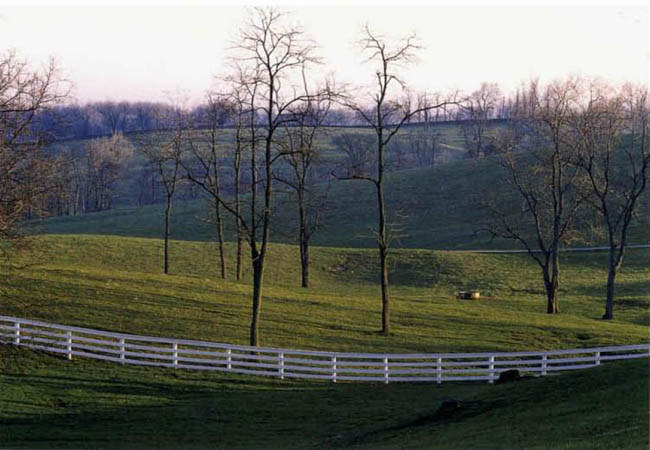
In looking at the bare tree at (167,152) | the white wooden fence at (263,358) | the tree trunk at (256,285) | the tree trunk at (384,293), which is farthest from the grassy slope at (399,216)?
the white wooden fence at (263,358)

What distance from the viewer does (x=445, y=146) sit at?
192250 mm

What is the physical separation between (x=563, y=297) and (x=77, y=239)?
40.3m

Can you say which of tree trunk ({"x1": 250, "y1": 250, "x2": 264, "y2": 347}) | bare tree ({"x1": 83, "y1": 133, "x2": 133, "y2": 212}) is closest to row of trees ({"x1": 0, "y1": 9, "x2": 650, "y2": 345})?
tree trunk ({"x1": 250, "y1": 250, "x2": 264, "y2": 347})

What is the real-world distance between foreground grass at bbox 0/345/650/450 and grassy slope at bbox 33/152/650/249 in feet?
187

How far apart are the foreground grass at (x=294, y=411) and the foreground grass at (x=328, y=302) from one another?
413 cm

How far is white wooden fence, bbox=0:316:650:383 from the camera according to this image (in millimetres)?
32688

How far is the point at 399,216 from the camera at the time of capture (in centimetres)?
10119

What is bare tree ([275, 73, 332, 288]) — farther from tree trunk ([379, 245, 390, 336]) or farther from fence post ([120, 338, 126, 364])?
fence post ([120, 338, 126, 364])

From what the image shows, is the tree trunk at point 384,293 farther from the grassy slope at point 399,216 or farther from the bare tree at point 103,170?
the bare tree at point 103,170

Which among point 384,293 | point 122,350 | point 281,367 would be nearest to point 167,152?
point 384,293

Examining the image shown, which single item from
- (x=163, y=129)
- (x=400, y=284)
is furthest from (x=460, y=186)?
(x=163, y=129)

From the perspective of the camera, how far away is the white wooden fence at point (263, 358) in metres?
32.7

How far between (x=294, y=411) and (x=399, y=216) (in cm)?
7429

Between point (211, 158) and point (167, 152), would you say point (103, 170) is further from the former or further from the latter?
point (167, 152)
